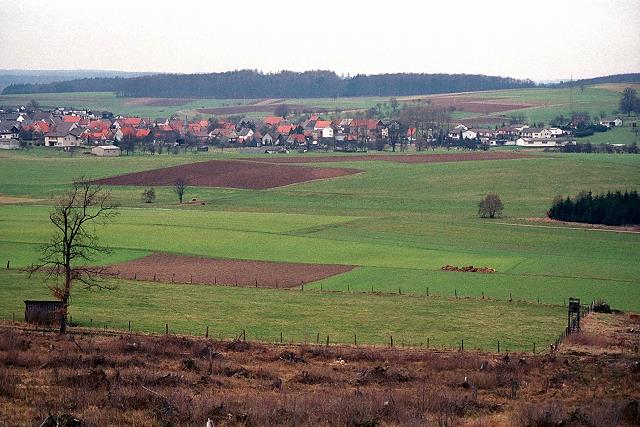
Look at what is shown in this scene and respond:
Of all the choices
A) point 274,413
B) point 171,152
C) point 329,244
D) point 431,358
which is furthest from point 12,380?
point 171,152

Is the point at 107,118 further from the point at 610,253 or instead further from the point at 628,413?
the point at 628,413

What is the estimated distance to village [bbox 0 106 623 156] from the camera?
12125cm

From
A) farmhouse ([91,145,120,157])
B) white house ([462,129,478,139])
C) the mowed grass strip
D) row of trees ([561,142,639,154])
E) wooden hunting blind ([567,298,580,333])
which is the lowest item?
the mowed grass strip

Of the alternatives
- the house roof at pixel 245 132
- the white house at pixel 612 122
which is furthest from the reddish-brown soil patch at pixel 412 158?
the white house at pixel 612 122

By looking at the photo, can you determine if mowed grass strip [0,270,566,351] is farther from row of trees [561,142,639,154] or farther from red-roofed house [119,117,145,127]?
red-roofed house [119,117,145,127]

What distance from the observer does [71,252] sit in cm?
4169

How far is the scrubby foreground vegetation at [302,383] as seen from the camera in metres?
18.3

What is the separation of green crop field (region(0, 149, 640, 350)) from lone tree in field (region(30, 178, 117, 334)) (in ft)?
3.04

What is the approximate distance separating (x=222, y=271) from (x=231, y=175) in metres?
43.4

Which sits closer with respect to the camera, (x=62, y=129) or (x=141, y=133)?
(x=62, y=129)

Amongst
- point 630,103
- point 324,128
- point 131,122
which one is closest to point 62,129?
point 131,122

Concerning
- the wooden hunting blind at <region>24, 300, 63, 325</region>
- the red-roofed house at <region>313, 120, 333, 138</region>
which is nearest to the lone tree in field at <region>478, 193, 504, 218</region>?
the wooden hunting blind at <region>24, 300, 63, 325</region>

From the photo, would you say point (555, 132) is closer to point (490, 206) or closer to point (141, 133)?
point (141, 133)

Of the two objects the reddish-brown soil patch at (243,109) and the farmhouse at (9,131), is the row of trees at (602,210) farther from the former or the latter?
the reddish-brown soil patch at (243,109)
